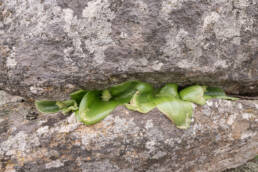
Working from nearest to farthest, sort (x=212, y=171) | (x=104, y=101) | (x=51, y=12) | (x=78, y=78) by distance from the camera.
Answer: (x=51, y=12), (x=78, y=78), (x=104, y=101), (x=212, y=171)

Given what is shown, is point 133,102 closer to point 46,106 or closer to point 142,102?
point 142,102

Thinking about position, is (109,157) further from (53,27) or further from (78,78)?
(53,27)

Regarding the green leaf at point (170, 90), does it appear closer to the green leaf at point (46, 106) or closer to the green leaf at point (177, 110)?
the green leaf at point (177, 110)

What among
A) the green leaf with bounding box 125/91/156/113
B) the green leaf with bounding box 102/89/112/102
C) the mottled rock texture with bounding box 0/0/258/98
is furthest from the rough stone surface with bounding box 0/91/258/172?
the mottled rock texture with bounding box 0/0/258/98

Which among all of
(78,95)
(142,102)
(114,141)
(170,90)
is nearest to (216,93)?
(170,90)

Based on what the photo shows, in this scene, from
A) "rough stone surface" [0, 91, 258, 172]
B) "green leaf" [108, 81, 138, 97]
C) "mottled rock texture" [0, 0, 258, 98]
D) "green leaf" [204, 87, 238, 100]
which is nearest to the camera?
"mottled rock texture" [0, 0, 258, 98]

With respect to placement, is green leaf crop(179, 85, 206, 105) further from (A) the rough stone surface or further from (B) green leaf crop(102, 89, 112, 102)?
(B) green leaf crop(102, 89, 112, 102)

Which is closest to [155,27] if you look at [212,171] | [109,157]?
[109,157]
